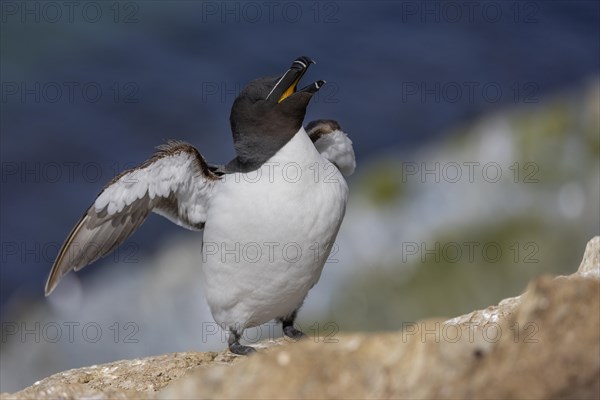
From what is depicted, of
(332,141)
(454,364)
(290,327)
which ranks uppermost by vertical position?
(332,141)

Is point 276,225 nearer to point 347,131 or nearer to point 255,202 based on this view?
point 255,202

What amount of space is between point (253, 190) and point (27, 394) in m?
→ 2.99

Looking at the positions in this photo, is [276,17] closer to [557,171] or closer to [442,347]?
[557,171]

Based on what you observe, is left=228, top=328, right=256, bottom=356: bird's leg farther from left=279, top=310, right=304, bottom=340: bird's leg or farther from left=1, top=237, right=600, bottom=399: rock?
left=1, top=237, right=600, bottom=399: rock

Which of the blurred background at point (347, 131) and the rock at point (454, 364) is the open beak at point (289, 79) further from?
the rock at point (454, 364)

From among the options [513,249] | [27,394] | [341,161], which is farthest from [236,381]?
[513,249]

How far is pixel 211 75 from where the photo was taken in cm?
2366

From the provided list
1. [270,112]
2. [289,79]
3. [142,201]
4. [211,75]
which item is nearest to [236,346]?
[142,201]

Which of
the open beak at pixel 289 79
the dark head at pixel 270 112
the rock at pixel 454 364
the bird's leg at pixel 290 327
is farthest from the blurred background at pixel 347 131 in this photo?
the rock at pixel 454 364

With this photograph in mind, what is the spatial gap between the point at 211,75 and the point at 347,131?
147 inches

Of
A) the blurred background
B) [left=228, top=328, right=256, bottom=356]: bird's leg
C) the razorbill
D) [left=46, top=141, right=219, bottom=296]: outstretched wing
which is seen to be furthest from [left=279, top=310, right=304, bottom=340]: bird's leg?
the blurred background

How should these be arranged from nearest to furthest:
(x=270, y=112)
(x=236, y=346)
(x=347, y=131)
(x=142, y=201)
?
(x=270, y=112), (x=236, y=346), (x=142, y=201), (x=347, y=131)

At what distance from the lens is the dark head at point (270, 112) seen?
29.6ft

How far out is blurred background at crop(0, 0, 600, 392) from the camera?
586 inches
